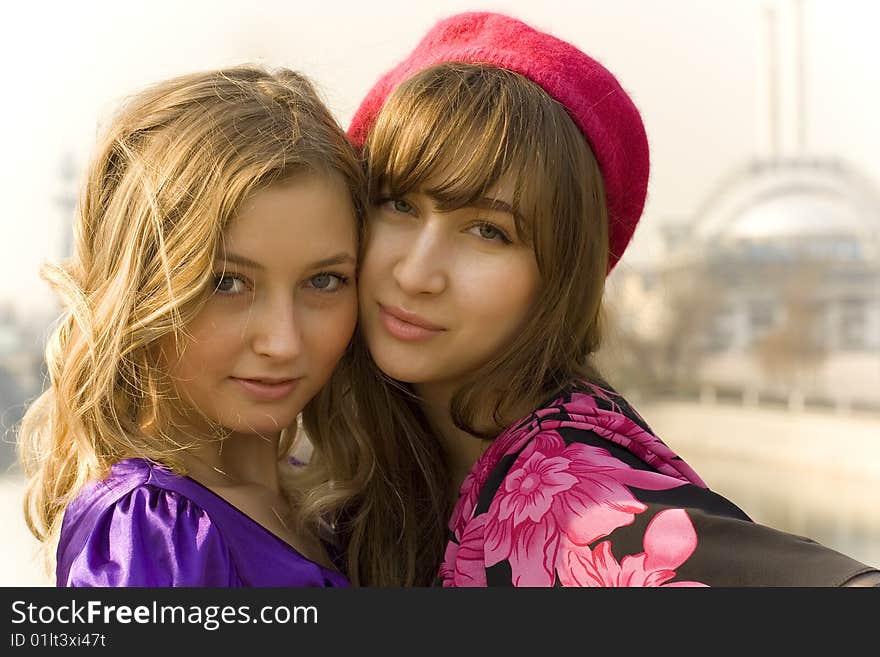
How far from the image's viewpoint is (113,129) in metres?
1.48

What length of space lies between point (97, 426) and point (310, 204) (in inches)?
15.3

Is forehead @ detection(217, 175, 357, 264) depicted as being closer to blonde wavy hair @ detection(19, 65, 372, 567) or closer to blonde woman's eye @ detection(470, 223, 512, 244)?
blonde wavy hair @ detection(19, 65, 372, 567)

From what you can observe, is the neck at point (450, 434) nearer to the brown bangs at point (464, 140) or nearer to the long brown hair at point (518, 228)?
the long brown hair at point (518, 228)

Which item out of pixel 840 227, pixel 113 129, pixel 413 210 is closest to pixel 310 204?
pixel 413 210

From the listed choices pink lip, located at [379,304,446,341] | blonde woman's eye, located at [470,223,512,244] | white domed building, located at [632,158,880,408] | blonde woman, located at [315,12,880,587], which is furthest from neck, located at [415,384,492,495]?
white domed building, located at [632,158,880,408]

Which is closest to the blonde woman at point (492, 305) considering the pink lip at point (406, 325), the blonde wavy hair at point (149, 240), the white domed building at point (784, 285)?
the pink lip at point (406, 325)

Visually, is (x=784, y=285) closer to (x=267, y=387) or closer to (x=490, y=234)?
(x=490, y=234)

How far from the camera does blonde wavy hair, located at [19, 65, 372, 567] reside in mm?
1354

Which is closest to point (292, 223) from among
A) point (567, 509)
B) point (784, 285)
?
point (567, 509)

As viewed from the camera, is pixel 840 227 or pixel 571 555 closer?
pixel 571 555

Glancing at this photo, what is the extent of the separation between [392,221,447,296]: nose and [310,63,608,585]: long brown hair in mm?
51

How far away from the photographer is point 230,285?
1.38m

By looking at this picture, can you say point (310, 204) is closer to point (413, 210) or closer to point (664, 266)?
point (413, 210)

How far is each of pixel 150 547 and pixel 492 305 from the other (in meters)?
0.57
